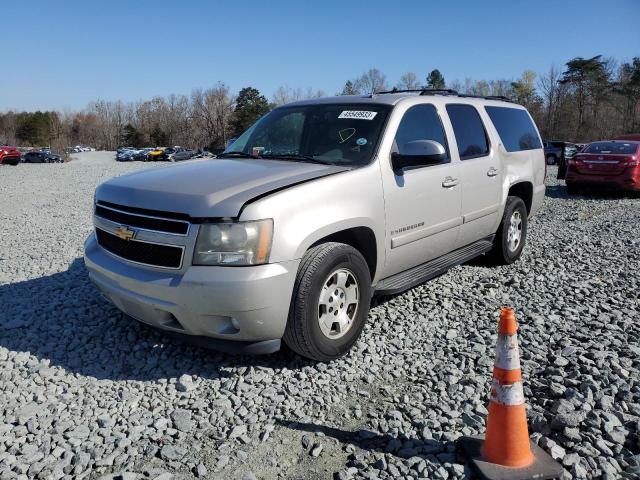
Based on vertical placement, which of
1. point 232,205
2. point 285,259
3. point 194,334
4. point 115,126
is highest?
point 115,126

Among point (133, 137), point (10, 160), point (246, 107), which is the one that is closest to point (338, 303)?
point (10, 160)

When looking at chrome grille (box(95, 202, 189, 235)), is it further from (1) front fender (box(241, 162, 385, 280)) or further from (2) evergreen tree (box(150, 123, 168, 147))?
(2) evergreen tree (box(150, 123, 168, 147))

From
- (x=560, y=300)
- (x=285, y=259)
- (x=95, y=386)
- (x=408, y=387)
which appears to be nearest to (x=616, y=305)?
(x=560, y=300)

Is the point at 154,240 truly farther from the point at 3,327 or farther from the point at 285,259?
the point at 3,327

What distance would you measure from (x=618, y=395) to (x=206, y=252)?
2.65 meters

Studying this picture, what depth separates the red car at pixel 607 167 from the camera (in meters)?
12.4

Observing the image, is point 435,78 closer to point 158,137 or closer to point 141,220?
point 158,137

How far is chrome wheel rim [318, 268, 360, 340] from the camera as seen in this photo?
3420 mm

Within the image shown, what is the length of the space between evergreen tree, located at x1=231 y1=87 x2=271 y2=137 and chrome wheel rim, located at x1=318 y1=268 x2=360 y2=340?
71.3m

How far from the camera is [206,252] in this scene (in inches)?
119

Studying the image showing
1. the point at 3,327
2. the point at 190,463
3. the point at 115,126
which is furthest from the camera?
the point at 115,126

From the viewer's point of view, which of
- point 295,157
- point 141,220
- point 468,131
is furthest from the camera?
point 468,131

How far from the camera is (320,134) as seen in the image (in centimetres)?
430

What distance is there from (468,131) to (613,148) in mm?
10263
